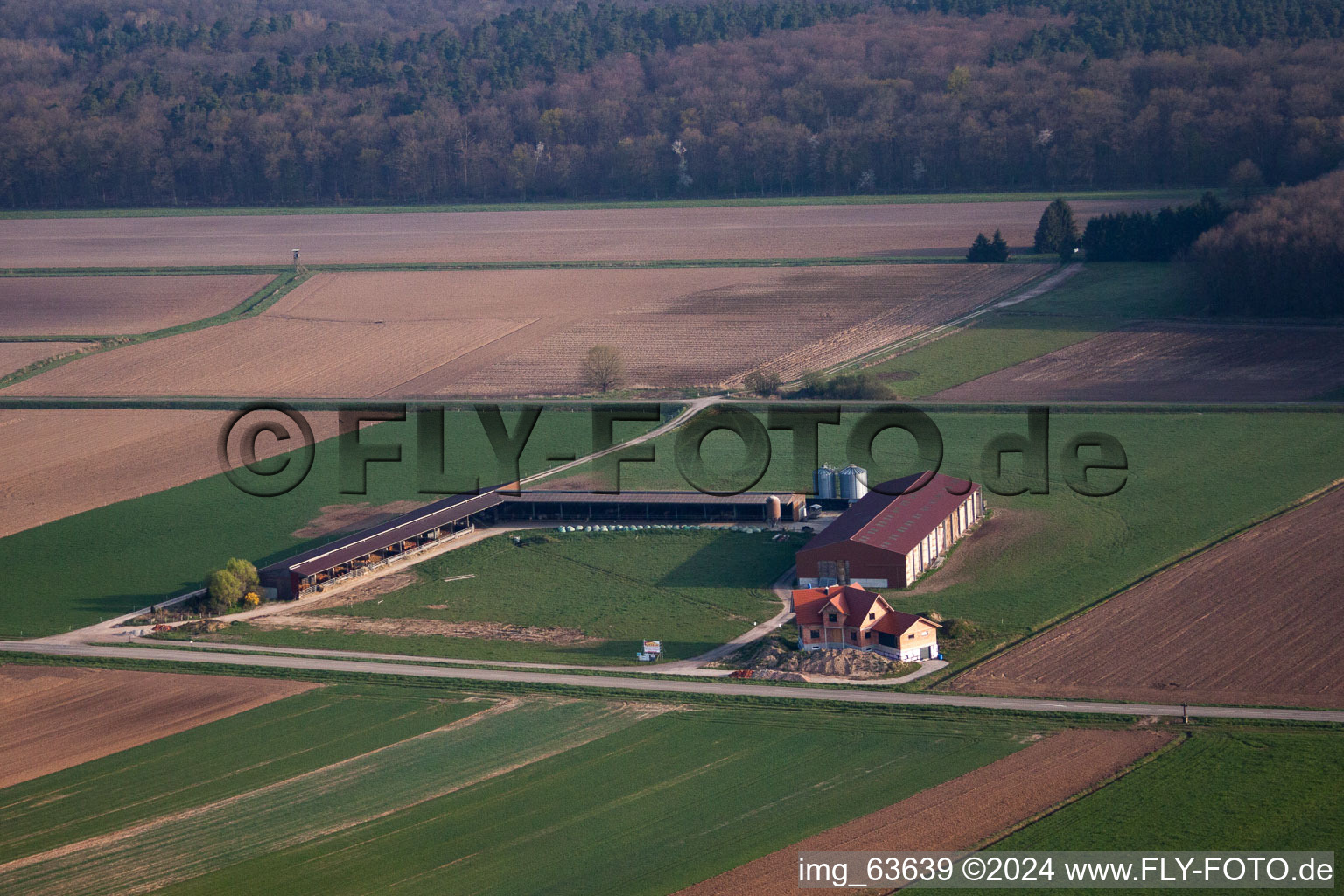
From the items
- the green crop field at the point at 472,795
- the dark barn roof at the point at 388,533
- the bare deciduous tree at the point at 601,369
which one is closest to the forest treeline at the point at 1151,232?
the bare deciduous tree at the point at 601,369

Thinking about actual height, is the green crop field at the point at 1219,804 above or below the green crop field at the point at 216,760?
above

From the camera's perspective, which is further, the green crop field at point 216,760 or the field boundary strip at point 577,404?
the field boundary strip at point 577,404

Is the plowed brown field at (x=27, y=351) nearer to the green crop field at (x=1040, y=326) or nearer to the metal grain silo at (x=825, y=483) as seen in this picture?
the green crop field at (x=1040, y=326)

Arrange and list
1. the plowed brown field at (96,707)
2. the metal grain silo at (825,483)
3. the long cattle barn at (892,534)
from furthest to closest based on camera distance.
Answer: the metal grain silo at (825,483) → the long cattle barn at (892,534) → the plowed brown field at (96,707)

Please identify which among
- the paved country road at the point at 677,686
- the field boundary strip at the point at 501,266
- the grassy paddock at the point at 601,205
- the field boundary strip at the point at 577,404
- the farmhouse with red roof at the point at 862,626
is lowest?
the paved country road at the point at 677,686

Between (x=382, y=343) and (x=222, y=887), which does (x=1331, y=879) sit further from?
(x=382, y=343)

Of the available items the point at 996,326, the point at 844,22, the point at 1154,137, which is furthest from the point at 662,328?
the point at 844,22

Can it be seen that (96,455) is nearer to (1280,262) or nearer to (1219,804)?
(1219,804)
